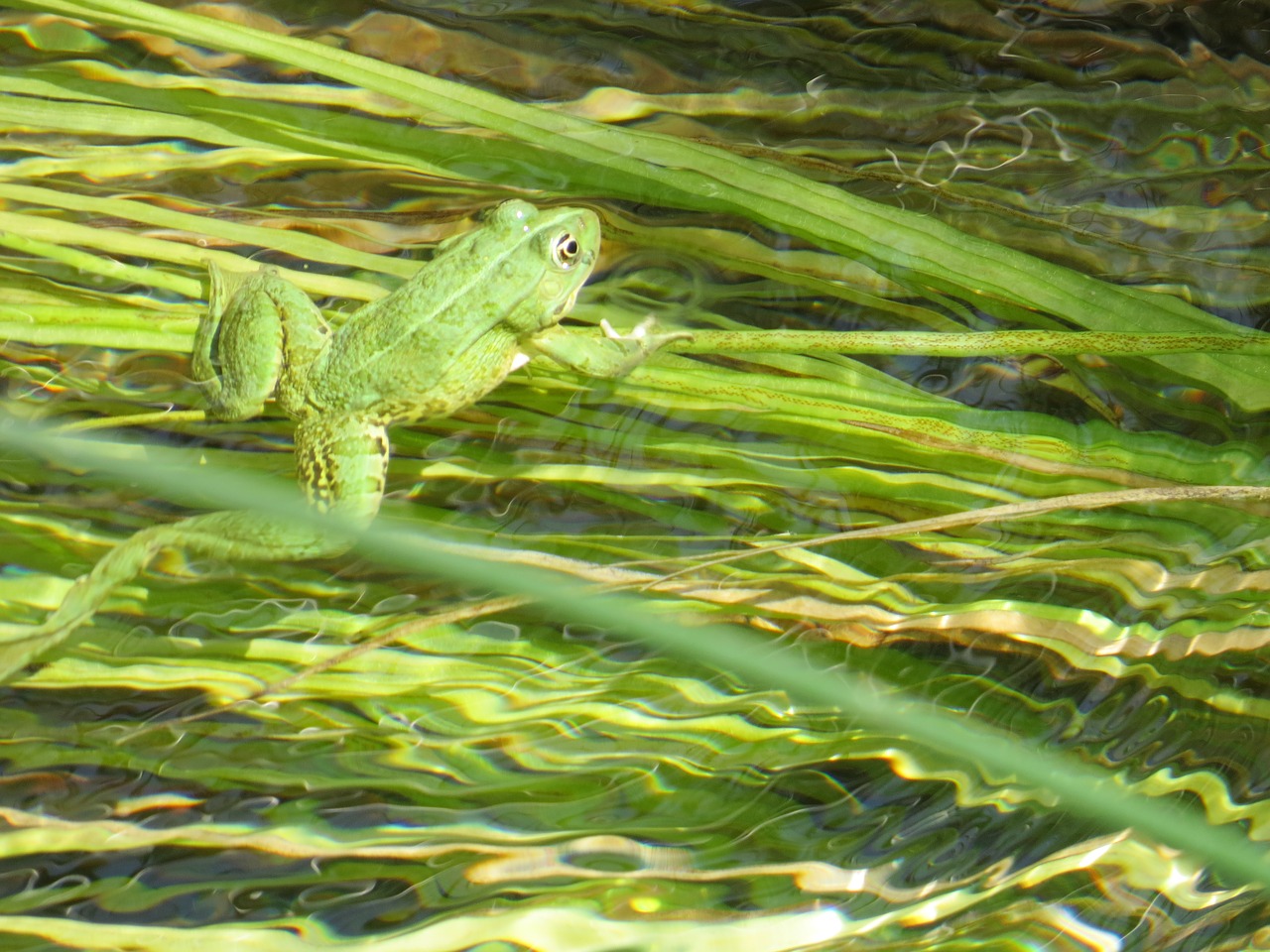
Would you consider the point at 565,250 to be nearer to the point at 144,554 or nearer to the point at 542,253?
the point at 542,253

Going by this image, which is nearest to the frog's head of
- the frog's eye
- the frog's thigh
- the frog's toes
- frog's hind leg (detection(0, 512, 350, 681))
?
the frog's eye

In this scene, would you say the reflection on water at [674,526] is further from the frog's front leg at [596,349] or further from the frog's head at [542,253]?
the frog's head at [542,253]

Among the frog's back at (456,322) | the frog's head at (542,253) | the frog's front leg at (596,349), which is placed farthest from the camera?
the frog's front leg at (596,349)

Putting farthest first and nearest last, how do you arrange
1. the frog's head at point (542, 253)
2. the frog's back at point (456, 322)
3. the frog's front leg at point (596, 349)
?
the frog's front leg at point (596, 349) → the frog's head at point (542, 253) → the frog's back at point (456, 322)

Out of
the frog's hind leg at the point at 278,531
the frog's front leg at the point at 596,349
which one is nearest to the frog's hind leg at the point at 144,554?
the frog's hind leg at the point at 278,531

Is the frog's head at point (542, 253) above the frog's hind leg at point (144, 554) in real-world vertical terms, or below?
above

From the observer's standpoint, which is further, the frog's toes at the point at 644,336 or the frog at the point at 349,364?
the frog's toes at the point at 644,336

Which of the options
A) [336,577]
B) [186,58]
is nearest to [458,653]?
[336,577]
